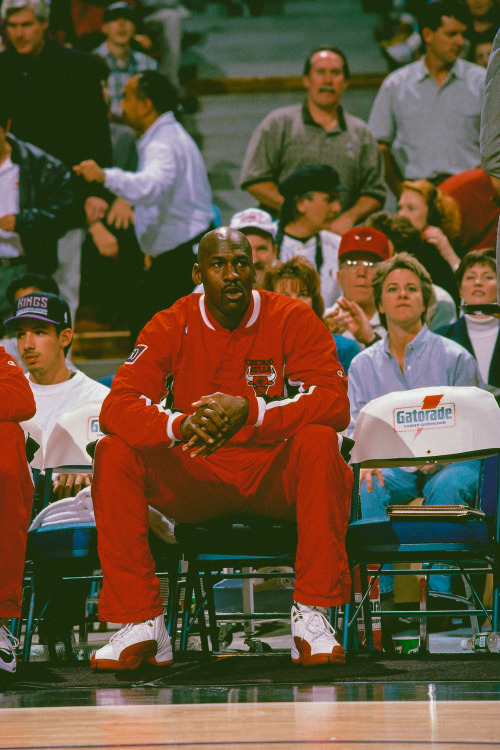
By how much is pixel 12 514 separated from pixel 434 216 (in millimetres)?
3868

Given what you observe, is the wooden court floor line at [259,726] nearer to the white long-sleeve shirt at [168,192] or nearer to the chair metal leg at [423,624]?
the chair metal leg at [423,624]

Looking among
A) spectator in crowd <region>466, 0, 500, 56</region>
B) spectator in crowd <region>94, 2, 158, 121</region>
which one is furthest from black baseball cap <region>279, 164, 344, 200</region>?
spectator in crowd <region>466, 0, 500, 56</region>

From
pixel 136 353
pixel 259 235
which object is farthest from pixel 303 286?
pixel 136 353

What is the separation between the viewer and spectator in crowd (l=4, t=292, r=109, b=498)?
15.3ft

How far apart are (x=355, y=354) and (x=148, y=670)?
7.31ft

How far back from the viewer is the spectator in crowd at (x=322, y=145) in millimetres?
6766

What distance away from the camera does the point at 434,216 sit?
6.34 metres

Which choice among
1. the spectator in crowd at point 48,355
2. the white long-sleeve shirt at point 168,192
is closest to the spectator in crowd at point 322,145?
the white long-sleeve shirt at point 168,192

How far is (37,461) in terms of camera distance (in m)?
4.20

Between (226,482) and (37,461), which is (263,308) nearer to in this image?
(226,482)

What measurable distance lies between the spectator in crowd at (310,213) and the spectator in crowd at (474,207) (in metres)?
0.78

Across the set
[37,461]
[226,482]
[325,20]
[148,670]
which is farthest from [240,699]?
[325,20]

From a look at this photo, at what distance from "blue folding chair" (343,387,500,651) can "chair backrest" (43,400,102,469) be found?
3.40 feet

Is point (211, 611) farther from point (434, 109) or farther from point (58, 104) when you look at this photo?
point (434, 109)
